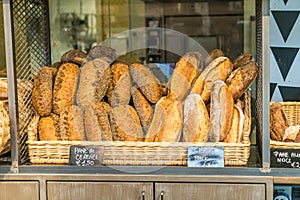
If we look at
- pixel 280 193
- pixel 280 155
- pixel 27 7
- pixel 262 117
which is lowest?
pixel 280 193

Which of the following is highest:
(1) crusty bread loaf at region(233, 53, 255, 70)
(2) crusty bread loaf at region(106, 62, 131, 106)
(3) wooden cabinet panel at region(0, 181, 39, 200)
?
(1) crusty bread loaf at region(233, 53, 255, 70)

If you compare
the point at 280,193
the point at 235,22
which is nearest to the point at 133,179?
the point at 280,193

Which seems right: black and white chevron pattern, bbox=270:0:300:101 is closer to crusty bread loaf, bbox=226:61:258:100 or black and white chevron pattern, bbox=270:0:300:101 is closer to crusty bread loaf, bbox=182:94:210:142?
crusty bread loaf, bbox=226:61:258:100

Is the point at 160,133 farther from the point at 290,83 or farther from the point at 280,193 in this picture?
the point at 290,83

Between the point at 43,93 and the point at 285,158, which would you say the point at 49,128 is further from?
the point at 285,158

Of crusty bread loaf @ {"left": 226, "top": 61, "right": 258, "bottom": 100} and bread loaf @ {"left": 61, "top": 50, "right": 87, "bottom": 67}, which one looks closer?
crusty bread loaf @ {"left": 226, "top": 61, "right": 258, "bottom": 100}

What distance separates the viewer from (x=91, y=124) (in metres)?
1.44

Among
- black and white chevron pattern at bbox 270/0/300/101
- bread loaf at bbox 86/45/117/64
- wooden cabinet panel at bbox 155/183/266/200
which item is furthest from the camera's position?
black and white chevron pattern at bbox 270/0/300/101

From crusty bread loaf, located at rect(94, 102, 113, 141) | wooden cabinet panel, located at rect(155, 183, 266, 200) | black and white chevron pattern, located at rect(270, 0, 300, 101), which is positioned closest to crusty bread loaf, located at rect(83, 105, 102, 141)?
crusty bread loaf, located at rect(94, 102, 113, 141)

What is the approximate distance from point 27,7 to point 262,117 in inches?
39.6

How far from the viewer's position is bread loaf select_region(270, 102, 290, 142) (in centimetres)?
147

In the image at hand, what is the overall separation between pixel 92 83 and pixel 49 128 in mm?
215

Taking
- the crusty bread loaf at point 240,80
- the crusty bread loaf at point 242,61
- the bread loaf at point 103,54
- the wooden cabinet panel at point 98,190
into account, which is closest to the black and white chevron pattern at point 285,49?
the crusty bread loaf at point 242,61

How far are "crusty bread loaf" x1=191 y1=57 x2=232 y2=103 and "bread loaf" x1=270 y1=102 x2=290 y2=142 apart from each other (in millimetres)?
233
